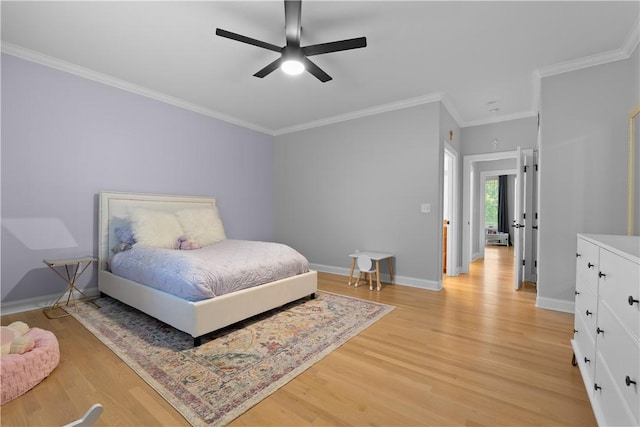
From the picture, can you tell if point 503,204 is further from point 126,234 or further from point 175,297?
point 126,234

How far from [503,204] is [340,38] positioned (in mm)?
9562

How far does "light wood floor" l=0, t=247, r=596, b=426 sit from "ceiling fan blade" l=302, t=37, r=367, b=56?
2.31 m

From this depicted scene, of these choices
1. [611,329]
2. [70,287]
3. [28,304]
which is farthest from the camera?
[70,287]

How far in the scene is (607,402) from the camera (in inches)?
49.8

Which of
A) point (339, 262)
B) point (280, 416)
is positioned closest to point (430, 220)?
point (339, 262)

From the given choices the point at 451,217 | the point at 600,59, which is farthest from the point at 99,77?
the point at 600,59

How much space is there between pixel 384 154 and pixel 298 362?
3.12 m

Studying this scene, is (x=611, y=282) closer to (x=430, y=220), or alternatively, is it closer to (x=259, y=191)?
(x=430, y=220)

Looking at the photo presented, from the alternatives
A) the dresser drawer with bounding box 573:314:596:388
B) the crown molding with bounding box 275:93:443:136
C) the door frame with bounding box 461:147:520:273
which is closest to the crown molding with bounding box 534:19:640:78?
the crown molding with bounding box 275:93:443:136

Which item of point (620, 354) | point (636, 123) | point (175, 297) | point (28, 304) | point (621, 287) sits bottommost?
point (28, 304)

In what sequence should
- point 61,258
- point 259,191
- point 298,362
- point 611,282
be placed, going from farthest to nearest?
point 259,191
point 61,258
point 298,362
point 611,282

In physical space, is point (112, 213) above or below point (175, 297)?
above

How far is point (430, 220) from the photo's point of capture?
383cm

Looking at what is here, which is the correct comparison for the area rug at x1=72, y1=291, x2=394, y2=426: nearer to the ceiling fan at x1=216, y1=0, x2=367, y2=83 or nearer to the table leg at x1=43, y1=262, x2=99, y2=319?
the table leg at x1=43, y1=262, x2=99, y2=319
